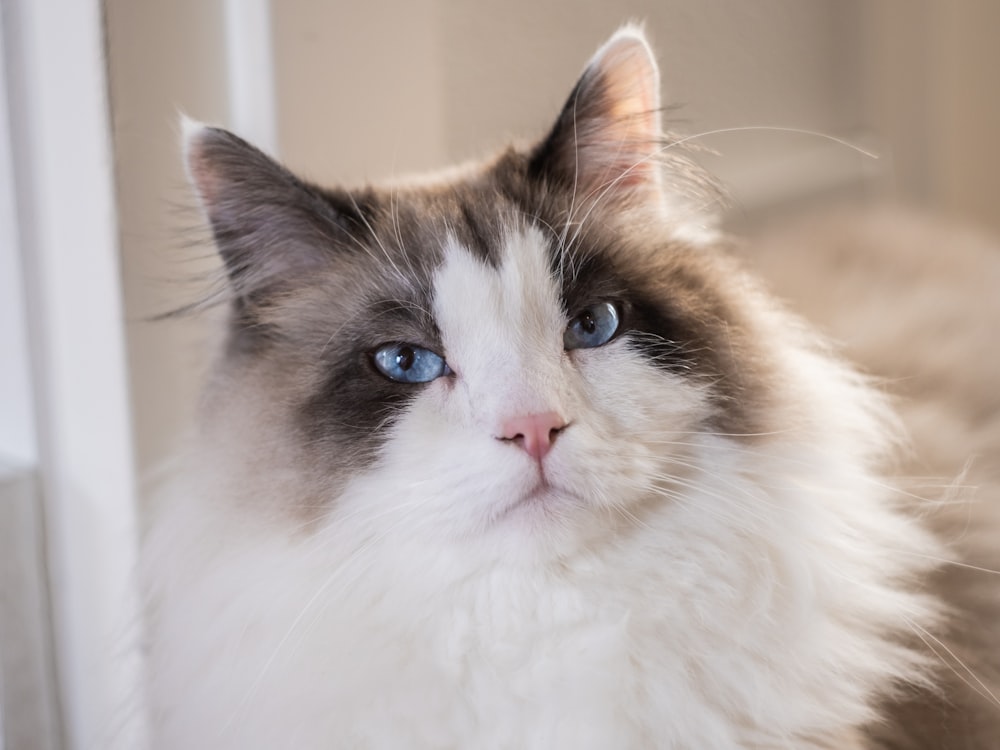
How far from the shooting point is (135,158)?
1306 mm

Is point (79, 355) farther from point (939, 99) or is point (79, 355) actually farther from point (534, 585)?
point (939, 99)

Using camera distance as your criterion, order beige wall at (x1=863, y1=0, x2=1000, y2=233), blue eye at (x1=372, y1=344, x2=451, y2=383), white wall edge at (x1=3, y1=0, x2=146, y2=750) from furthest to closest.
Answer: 1. beige wall at (x1=863, y1=0, x2=1000, y2=233)
2. white wall edge at (x1=3, y1=0, x2=146, y2=750)
3. blue eye at (x1=372, y1=344, x2=451, y2=383)

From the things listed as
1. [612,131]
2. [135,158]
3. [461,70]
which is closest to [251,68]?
[135,158]

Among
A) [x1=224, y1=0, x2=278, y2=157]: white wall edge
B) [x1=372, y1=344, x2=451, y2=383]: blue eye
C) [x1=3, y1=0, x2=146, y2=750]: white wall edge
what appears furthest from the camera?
[x1=224, y1=0, x2=278, y2=157]: white wall edge

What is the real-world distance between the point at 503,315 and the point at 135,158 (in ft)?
2.21

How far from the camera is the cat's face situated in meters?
0.86

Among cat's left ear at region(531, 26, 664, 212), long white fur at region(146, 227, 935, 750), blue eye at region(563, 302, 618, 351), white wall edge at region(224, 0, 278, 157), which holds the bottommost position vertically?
long white fur at region(146, 227, 935, 750)

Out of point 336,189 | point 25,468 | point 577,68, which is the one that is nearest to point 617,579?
point 336,189

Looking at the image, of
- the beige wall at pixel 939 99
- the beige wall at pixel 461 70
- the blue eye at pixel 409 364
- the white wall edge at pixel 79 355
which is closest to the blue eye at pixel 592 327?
the blue eye at pixel 409 364

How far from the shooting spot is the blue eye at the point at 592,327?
968mm

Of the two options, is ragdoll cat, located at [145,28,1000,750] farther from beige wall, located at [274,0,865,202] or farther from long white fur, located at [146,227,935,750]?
beige wall, located at [274,0,865,202]

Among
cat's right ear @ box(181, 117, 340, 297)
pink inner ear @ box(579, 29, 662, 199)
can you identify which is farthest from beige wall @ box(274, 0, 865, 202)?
cat's right ear @ box(181, 117, 340, 297)

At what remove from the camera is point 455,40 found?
5.23 ft

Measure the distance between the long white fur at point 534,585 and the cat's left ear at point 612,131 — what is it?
14 centimetres
